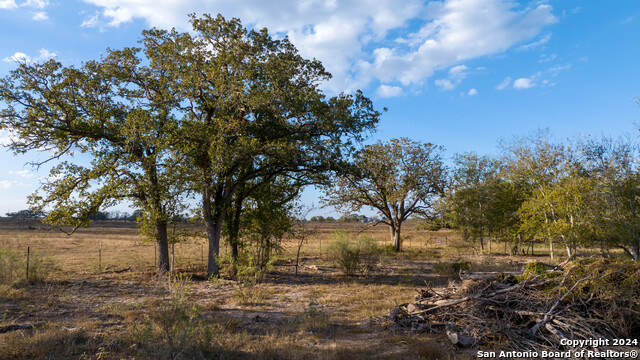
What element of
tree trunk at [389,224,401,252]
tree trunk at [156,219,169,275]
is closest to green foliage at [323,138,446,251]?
tree trunk at [389,224,401,252]

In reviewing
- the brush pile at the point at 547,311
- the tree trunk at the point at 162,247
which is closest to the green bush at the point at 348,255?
the tree trunk at the point at 162,247

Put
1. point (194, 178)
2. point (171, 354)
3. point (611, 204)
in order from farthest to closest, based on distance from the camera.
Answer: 1. point (611, 204)
2. point (194, 178)
3. point (171, 354)

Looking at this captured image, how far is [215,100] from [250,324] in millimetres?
10382

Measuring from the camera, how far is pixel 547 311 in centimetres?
777

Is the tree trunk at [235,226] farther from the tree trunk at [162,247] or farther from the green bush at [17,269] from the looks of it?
the green bush at [17,269]

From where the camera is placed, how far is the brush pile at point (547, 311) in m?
7.16

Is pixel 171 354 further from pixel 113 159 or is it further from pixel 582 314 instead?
pixel 113 159

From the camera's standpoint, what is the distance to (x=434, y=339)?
26.3 feet

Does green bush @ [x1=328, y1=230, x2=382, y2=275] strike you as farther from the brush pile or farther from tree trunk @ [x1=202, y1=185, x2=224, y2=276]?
the brush pile

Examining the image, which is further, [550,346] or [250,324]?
[250,324]

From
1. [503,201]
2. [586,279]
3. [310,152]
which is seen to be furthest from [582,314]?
[503,201]

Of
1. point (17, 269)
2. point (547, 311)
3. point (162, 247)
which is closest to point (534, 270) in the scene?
point (547, 311)

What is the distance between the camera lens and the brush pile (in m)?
7.16

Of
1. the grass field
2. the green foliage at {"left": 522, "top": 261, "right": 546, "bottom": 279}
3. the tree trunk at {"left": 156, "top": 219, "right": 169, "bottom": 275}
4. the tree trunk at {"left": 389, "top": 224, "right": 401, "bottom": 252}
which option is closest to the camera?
the grass field
